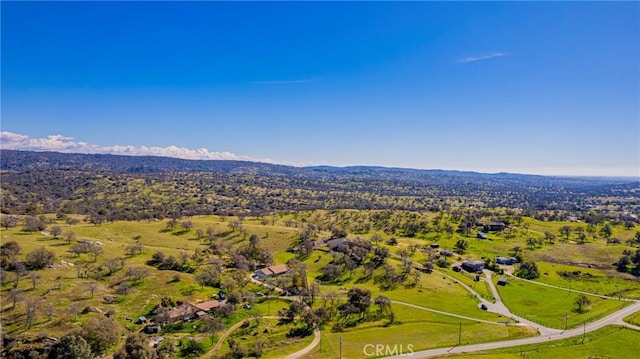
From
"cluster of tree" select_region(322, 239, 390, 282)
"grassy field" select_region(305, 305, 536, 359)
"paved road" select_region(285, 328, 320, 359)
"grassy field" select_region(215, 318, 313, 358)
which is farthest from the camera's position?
"cluster of tree" select_region(322, 239, 390, 282)

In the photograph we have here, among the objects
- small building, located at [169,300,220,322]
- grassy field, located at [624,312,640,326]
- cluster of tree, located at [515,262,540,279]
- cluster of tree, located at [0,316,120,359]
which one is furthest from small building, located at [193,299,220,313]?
cluster of tree, located at [515,262,540,279]

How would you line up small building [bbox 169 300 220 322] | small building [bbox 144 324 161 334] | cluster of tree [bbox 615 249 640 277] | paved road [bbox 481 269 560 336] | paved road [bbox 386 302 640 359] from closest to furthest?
paved road [bbox 386 302 640 359] → small building [bbox 144 324 161 334] → small building [bbox 169 300 220 322] → paved road [bbox 481 269 560 336] → cluster of tree [bbox 615 249 640 277]

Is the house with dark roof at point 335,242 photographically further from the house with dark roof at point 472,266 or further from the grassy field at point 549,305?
the grassy field at point 549,305

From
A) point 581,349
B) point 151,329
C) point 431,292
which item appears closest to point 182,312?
point 151,329

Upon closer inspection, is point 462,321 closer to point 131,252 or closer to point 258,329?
point 258,329

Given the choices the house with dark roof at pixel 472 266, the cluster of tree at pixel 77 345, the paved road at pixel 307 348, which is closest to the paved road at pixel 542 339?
the paved road at pixel 307 348

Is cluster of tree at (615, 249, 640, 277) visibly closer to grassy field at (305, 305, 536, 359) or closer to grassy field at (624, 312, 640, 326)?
grassy field at (624, 312, 640, 326)

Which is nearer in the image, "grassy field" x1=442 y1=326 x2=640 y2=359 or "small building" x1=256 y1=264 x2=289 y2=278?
"grassy field" x1=442 y1=326 x2=640 y2=359
